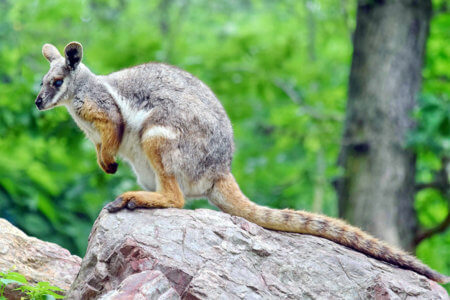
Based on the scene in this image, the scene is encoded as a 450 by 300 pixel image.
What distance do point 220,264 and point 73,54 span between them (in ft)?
8.46

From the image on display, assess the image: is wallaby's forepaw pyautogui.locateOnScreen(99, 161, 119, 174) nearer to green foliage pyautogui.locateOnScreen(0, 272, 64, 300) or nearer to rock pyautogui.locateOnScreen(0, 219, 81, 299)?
rock pyautogui.locateOnScreen(0, 219, 81, 299)

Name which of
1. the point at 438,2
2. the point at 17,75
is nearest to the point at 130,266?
the point at 17,75

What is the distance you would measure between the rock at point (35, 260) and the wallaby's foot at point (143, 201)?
902 millimetres

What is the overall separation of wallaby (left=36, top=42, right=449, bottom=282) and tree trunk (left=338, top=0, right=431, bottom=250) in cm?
466

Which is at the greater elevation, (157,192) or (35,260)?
(157,192)

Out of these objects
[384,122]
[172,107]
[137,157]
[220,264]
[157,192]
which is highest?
[384,122]

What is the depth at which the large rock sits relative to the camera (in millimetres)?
4934

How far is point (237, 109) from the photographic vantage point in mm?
13078

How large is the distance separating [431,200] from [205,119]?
7.41m

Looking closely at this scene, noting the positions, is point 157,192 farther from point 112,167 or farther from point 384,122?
point 384,122

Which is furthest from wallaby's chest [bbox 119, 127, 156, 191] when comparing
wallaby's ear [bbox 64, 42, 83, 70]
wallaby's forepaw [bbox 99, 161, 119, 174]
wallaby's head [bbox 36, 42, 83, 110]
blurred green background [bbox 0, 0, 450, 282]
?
blurred green background [bbox 0, 0, 450, 282]

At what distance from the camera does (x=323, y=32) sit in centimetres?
1486

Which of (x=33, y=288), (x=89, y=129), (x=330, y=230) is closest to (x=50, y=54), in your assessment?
(x=89, y=129)

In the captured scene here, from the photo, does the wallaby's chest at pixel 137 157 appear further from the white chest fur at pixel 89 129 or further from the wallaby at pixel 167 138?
the white chest fur at pixel 89 129
